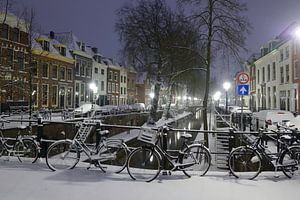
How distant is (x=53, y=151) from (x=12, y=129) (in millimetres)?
8500

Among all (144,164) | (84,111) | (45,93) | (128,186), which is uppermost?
(45,93)

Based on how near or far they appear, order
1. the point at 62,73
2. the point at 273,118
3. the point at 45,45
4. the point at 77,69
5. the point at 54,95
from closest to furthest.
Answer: the point at 273,118 → the point at 45,45 → the point at 54,95 → the point at 62,73 → the point at 77,69

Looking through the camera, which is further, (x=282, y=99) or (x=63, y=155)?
(x=282, y=99)

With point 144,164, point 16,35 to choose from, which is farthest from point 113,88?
point 144,164

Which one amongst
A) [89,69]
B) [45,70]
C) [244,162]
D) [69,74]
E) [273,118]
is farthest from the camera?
[89,69]

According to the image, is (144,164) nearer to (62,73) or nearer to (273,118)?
(273,118)

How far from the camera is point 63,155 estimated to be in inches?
258

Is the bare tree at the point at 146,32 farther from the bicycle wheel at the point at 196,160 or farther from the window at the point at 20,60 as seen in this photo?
the bicycle wheel at the point at 196,160

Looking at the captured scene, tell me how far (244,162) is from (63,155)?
3.92 meters

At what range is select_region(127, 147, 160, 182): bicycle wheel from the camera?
19.2ft

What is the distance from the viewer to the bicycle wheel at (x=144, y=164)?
5.86m

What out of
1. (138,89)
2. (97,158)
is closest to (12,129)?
(97,158)

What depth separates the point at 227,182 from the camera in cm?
576

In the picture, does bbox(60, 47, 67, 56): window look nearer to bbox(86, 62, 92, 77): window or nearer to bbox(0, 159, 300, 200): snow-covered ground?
bbox(86, 62, 92, 77): window
